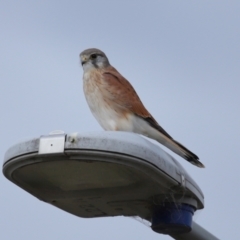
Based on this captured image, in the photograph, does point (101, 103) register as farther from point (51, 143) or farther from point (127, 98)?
point (51, 143)

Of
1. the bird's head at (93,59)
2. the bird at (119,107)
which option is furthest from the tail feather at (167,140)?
the bird's head at (93,59)

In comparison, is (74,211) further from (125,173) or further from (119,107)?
(119,107)

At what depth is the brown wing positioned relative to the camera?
630 centimetres

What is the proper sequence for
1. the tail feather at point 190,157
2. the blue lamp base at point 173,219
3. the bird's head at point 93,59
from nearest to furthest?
the blue lamp base at point 173,219
the tail feather at point 190,157
the bird's head at point 93,59

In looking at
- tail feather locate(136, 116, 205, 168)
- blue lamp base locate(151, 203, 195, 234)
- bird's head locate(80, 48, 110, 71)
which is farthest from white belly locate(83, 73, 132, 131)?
blue lamp base locate(151, 203, 195, 234)

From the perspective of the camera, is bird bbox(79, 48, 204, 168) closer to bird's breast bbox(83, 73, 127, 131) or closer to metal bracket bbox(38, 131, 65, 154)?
bird's breast bbox(83, 73, 127, 131)

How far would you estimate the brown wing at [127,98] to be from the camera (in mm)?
6301

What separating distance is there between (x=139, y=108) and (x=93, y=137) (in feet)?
9.98

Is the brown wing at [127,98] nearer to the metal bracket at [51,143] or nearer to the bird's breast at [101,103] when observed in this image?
the bird's breast at [101,103]

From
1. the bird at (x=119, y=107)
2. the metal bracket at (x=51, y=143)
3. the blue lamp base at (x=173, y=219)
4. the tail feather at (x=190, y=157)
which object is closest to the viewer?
the metal bracket at (x=51, y=143)

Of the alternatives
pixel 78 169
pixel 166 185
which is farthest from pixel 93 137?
pixel 166 185

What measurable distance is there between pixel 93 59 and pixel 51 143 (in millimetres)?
3745

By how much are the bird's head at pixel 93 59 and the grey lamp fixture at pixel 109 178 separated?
110 inches

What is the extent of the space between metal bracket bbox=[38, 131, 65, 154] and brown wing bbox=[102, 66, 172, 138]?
2814mm
